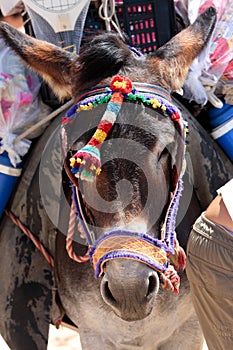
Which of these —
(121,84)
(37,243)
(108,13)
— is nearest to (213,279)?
(121,84)

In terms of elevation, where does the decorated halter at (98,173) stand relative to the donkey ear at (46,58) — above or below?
below

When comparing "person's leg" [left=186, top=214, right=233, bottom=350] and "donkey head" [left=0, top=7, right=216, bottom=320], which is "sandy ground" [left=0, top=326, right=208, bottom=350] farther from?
"person's leg" [left=186, top=214, right=233, bottom=350]

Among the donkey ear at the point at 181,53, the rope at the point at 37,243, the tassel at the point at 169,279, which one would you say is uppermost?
the donkey ear at the point at 181,53

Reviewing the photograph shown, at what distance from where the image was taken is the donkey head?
2.96m

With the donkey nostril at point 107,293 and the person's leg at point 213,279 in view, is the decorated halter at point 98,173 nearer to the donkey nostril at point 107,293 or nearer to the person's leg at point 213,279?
the donkey nostril at point 107,293

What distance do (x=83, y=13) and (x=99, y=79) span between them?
2.20ft

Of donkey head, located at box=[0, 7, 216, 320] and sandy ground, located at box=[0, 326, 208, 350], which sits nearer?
donkey head, located at box=[0, 7, 216, 320]

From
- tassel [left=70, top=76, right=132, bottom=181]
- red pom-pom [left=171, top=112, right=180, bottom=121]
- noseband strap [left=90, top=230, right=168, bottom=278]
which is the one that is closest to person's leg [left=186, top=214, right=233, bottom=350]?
noseband strap [left=90, top=230, right=168, bottom=278]

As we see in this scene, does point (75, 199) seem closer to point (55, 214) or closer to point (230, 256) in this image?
point (55, 214)

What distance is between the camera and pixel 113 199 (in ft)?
9.93

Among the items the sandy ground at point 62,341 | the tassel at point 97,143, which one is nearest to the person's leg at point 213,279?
the tassel at point 97,143

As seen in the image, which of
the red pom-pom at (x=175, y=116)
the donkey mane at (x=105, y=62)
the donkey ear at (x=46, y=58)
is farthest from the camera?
the donkey ear at (x=46, y=58)

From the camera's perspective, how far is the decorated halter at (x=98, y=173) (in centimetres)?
296

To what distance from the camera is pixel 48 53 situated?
3480mm
